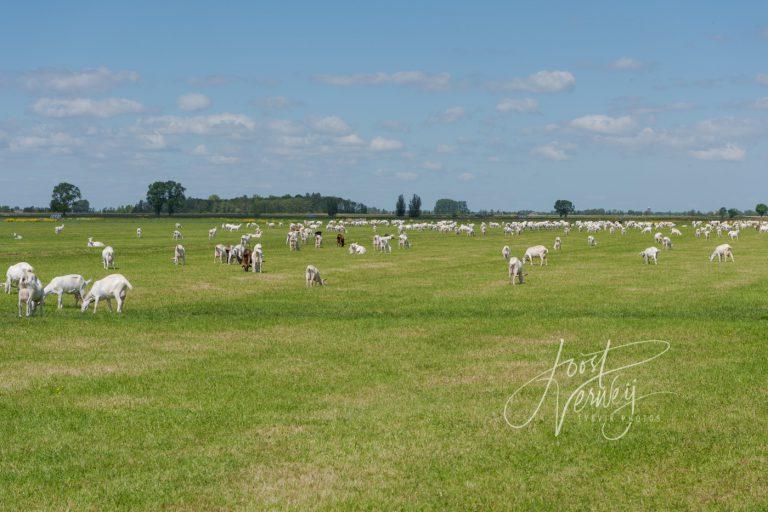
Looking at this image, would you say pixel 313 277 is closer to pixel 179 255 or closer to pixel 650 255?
pixel 179 255

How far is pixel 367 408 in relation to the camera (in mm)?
13539

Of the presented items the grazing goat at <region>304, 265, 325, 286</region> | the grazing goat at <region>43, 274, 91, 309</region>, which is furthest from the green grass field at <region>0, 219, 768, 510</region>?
the grazing goat at <region>304, 265, 325, 286</region>

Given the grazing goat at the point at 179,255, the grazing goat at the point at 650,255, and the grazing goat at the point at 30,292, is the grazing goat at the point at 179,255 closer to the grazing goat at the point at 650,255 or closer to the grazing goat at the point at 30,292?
the grazing goat at the point at 30,292

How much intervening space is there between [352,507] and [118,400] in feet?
21.9

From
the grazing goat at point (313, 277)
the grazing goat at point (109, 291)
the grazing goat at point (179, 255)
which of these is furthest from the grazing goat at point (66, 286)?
the grazing goat at point (179, 255)

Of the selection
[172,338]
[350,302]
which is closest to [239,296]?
[350,302]

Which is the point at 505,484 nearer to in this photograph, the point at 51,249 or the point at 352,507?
the point at 352,507

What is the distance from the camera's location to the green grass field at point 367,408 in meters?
9.90

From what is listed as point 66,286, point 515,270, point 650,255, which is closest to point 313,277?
point 515,270

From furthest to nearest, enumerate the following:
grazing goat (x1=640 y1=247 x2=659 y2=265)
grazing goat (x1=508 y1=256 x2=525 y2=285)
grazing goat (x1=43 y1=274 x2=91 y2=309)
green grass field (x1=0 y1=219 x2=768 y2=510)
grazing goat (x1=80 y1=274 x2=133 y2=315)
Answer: grazing goat (x1=640 y1=247 x2=659 y2=265) < grazing goat (x1=508 y1=256 x2=525 y2=285) < grazing goat (x1=43 y1=274 x2=91 y2=309) < grazing goat (x1=80 y1=274 x2=133 y2=315) < green grass field (x1=0 y1=219 x2=768 y2=510)

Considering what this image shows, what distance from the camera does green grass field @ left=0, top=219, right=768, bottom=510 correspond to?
9.90m

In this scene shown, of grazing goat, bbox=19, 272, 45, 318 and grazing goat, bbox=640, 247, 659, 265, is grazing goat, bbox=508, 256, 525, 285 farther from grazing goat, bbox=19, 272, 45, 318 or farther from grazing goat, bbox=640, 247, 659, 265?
grazing goat, bbox=19, 272, 45, 318

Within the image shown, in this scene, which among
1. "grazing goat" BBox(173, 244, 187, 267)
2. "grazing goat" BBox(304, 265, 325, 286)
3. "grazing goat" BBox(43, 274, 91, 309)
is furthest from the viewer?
"grazing goat" BBox(173, 244, 187, 267)

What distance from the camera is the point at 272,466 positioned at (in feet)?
35.1
